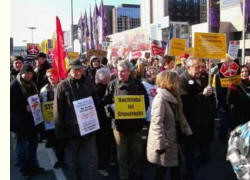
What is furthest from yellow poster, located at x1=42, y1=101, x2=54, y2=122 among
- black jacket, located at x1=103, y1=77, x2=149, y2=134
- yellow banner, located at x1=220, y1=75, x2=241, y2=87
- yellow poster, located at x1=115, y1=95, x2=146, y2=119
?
yellow banner, located at x1=220, y1=75, x2=241, y2=87

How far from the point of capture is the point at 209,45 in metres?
6.41

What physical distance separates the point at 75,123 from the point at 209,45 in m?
3.26

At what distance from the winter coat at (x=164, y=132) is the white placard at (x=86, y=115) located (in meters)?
0.89

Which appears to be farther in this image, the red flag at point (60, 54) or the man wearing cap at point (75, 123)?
the red flag at point (60, 54)

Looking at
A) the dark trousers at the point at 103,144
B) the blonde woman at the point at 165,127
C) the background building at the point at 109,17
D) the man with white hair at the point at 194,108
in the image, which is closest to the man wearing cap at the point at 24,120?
the dark trousers at the point at 103,144

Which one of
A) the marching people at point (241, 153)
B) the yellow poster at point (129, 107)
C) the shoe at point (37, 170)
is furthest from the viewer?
the shoe at point (37, 170)

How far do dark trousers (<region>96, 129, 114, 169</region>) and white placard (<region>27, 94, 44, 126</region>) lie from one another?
980 millimetres

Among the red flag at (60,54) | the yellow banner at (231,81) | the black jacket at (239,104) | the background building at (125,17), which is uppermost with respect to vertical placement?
the background building at (125,17)

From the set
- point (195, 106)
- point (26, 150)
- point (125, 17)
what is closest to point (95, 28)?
point (26, 150)

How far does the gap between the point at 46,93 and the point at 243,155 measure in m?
4.22

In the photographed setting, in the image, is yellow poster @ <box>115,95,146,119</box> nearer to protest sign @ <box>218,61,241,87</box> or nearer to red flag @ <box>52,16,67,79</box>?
red flag @ <box>52,16,67,79</box>

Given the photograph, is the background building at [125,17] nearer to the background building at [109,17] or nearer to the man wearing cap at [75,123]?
the background building at [109,17]

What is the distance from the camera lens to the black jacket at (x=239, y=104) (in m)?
6.70

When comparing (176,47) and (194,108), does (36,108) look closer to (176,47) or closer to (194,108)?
(194,108)
